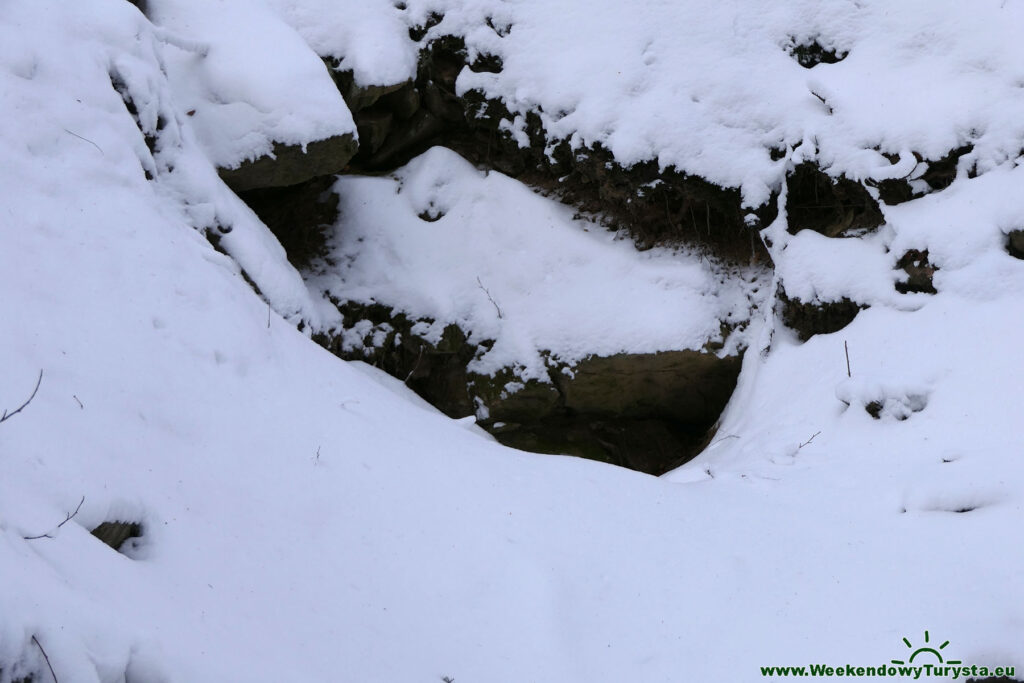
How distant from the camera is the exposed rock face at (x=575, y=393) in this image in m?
8.11

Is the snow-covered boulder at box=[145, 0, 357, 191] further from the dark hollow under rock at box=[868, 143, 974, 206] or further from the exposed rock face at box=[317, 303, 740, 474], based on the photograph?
the dark hollow under rock at box=[868, 143, 974, 206]

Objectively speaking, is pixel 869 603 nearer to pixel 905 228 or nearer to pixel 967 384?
pixel 967 384

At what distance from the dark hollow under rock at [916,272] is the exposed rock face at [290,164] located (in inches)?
178

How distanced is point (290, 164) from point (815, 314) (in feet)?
14.5

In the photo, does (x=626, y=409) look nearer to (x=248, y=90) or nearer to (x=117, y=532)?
(x=248, y=90)

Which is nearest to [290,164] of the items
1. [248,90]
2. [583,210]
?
[248,90]

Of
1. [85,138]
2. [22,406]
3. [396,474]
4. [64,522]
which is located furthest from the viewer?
[85,138]

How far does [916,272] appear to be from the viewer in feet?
22.6

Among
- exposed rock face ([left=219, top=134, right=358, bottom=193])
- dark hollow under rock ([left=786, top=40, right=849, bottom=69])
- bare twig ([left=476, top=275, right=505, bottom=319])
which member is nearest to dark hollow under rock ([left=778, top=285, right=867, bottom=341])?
dark hollow under rock ([left=786, top=40, right=849, bottom=69])

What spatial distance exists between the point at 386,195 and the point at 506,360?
2098 mm

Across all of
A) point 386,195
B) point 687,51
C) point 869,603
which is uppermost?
point 687,51

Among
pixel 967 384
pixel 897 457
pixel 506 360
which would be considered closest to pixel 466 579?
pixel 897 457

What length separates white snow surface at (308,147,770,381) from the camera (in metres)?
8.10

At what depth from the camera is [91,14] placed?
5898mm
